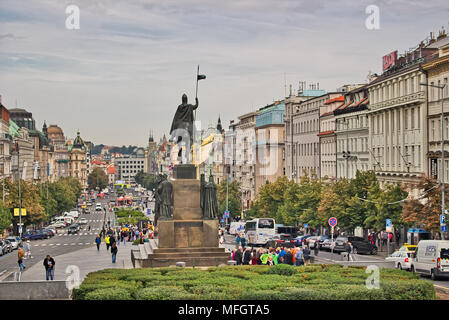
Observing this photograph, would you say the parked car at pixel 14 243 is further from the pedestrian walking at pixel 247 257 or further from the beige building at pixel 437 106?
the pedestrian walking at pixel 247 257

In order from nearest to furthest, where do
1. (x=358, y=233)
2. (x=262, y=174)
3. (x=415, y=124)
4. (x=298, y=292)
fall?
(x=298, y=292) → (x=415, y=124) → (x=358, y=233) → (x=262, y=174)

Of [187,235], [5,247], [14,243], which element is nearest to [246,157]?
[14,243]

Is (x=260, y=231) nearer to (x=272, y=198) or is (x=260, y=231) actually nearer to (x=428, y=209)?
(x=428, y=209)

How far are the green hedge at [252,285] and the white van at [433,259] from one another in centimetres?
905

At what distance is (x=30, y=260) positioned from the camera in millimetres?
64750

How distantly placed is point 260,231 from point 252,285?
177 feet

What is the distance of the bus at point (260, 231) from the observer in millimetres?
79750

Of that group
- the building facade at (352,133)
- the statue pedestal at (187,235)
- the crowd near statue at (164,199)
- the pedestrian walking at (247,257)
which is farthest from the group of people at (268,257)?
the building facade at (352,133)

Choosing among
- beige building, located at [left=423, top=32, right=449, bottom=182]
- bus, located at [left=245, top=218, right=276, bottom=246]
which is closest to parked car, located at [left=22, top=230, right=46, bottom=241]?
bus, located at [left=245, top=218, right=276, bottom=246]

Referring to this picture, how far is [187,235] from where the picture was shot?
140 feet

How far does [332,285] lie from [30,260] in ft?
136

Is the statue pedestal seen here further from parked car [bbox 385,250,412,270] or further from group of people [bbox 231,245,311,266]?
parked car [bbox 385,250,412,270]

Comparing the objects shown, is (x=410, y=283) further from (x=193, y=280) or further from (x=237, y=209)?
(x=237, y=209)

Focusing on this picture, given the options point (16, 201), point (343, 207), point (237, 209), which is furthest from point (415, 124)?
point (237, 209)
